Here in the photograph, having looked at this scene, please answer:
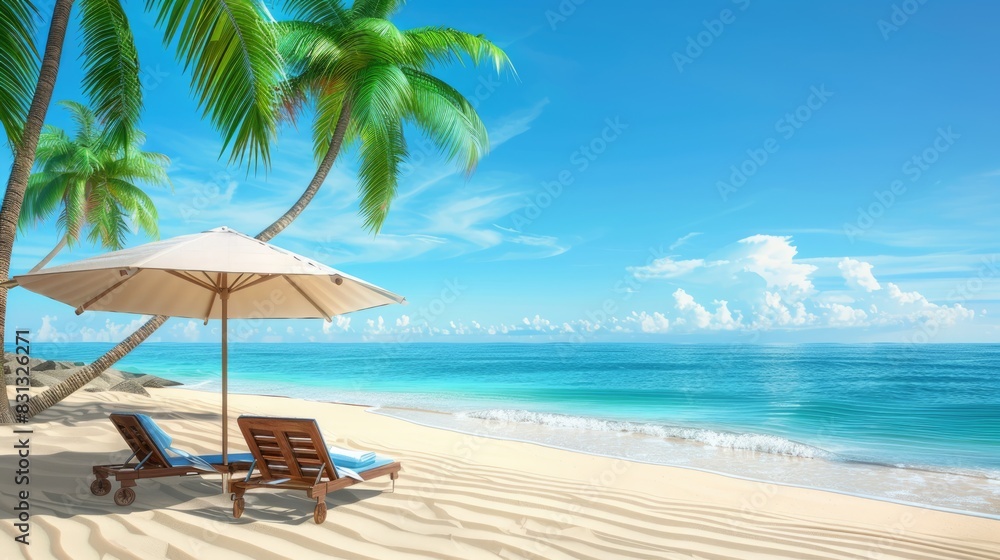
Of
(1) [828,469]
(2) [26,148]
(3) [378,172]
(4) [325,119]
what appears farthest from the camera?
(3) [378,172]

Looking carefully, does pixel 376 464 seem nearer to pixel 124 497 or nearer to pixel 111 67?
pixel 124 497

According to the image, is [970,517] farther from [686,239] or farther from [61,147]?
[686,239]

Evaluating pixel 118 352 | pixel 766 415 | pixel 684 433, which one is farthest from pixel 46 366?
pixel 766 415

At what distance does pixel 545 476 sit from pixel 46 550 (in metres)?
4.08

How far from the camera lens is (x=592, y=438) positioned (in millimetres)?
12031

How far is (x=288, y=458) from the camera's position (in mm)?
4414

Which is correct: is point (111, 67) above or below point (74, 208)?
below

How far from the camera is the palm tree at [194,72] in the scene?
6.40m

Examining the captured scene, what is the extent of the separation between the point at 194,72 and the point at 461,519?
5.46 m

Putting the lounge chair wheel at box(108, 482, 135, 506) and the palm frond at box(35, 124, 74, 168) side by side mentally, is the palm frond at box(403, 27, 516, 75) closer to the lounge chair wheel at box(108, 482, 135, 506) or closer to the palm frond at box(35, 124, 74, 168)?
the lounge chair wheel at box(108, 482, 135, 506)

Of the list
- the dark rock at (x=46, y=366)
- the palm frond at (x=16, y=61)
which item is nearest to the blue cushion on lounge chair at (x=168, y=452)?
the palm frond at (x=16, y=61)

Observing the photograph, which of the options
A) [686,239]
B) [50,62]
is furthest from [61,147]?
[686,239]

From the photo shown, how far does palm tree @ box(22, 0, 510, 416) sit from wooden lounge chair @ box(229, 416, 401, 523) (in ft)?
20.0

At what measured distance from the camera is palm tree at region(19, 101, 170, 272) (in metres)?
22.7
